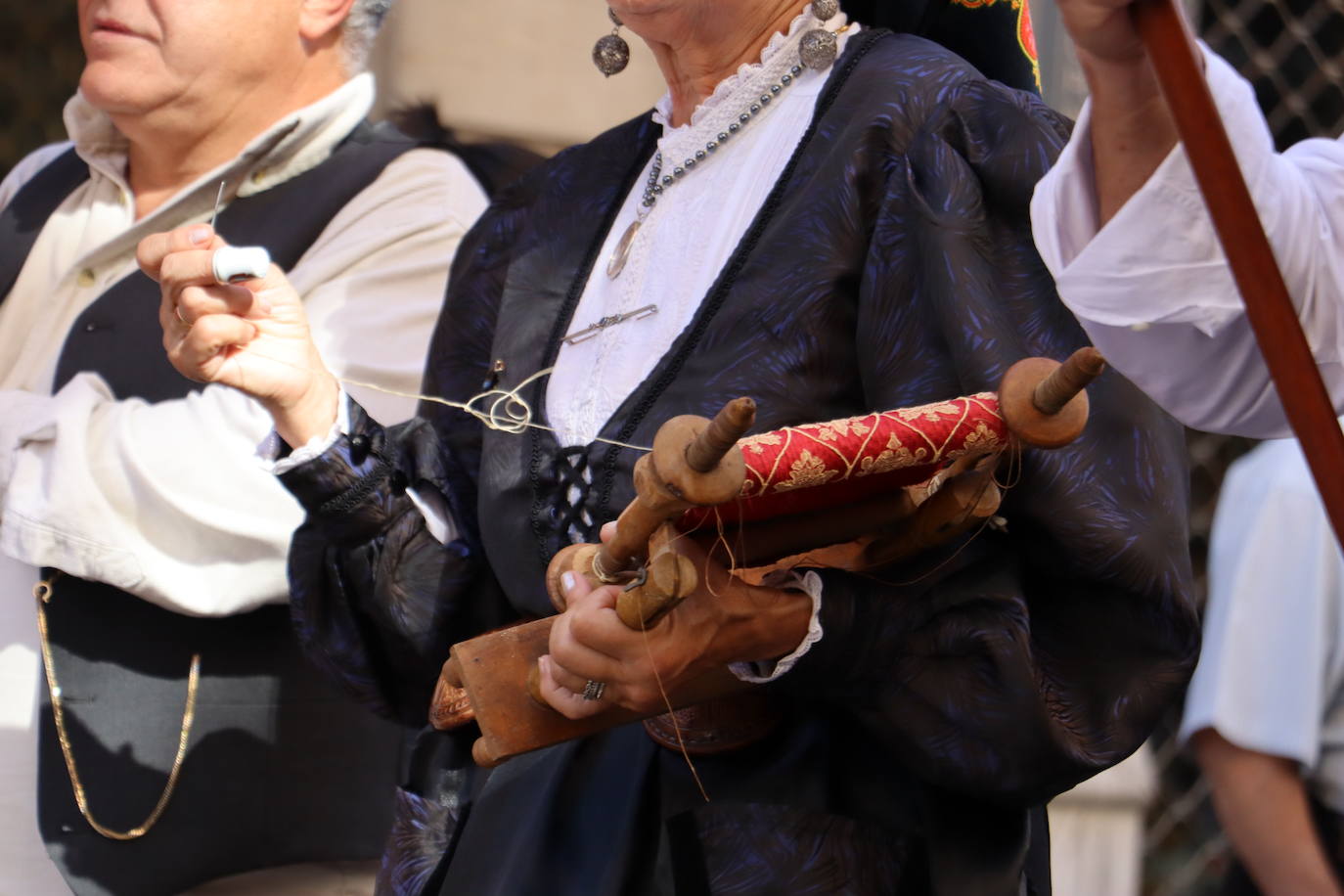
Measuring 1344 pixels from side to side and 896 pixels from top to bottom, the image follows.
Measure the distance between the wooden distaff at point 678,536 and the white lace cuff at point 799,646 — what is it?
0.10ft

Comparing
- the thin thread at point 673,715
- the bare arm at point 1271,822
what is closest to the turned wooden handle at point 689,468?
the thin thread at point 673,715

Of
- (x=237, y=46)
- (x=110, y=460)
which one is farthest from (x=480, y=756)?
(x=237, y=46)

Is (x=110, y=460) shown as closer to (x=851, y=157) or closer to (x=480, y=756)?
(x=480, y=756)

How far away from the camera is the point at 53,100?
466cm

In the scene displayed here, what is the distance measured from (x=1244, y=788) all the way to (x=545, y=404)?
47.0 inches

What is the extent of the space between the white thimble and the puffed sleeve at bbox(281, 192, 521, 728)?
0.75ft

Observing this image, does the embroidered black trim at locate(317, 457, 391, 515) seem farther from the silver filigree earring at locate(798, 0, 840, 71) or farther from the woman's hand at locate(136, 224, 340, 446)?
the silver filigree earring at locate(798, 0, 840, 71)

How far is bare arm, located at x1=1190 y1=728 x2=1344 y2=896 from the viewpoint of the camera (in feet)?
7.48

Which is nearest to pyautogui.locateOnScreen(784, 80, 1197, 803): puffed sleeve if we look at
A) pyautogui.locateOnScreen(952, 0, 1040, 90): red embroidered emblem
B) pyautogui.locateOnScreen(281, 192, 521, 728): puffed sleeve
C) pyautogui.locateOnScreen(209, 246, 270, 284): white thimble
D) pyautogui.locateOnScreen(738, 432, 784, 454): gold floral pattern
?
pyautogui.locateOnScreen(738, 432, 784, 454): gold floral pattern

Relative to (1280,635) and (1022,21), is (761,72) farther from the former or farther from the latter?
(1280,635)

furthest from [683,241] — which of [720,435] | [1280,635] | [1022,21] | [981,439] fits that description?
[1280,635]

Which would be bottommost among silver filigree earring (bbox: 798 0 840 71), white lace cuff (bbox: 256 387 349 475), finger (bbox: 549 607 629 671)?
white lace cuff (bbox: 256 387 349 475)

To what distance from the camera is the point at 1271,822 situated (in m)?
2.33

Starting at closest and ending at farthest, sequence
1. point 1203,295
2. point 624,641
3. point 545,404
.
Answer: point 1203,295
point 624,641
point 545,404
